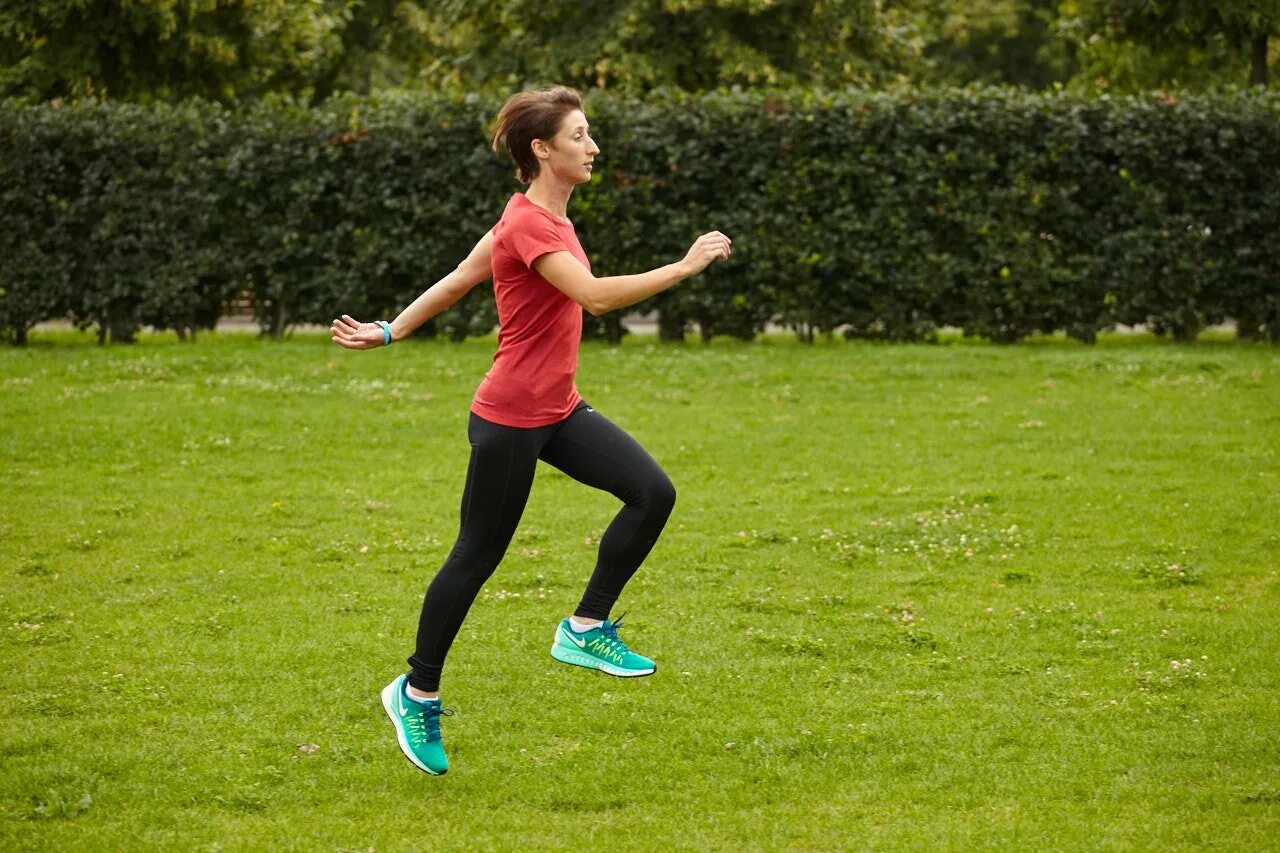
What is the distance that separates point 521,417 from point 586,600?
3.49ft

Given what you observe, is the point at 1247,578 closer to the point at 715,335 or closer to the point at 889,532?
the point at 889,532

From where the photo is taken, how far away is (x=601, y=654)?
626cm

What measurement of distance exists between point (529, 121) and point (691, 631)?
10.5 feet

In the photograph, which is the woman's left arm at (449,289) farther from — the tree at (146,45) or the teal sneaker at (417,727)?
the tree at (146,45)

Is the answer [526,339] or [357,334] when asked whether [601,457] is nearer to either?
[526,339]

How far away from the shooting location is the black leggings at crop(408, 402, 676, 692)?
5.58 m

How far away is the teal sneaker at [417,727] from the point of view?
Result: 221 inches

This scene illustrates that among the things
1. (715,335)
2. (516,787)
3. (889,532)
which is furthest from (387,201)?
(516,787)

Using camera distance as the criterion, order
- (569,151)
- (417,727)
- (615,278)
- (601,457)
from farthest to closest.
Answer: (601,457)
(417,727)
(569,151)
(615,278)

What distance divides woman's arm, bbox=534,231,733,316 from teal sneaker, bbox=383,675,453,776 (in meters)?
1.66

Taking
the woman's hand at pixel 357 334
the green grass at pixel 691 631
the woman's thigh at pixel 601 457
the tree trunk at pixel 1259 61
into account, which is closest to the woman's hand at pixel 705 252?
the woman's thigh at pixel 601 457

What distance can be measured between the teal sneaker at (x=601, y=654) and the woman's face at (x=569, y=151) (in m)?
1.90

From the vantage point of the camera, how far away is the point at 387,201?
1948 centimetres

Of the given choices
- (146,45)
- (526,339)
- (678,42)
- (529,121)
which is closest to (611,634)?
(526,339)
